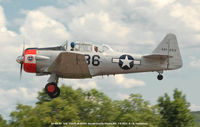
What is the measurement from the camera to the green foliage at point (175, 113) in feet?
113

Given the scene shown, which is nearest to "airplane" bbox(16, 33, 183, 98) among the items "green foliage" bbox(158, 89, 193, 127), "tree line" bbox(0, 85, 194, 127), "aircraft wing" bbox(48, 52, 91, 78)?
"aircraft wing" bbox(48, 52, 91, 78)

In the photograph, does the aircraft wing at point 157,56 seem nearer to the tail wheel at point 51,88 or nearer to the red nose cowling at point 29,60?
the tail wheel at point 51,88

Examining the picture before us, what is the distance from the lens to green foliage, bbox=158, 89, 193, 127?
34.4 m

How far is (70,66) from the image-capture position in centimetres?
1177

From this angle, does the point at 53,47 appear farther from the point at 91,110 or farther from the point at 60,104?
the point at 91,110

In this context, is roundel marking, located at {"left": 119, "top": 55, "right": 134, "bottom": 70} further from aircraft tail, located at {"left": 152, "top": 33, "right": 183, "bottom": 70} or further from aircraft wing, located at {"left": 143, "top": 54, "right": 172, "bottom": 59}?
aircraft tail, located at {"left": 152, "top": 33, "right": 183, "bottom": 70}

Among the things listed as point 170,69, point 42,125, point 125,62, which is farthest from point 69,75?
point 42,125

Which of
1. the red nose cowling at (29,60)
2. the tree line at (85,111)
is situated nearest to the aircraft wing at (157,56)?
the red nose cowling at (29,60)

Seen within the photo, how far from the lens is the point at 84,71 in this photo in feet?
39.8

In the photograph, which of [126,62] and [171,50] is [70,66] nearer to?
[126,62]

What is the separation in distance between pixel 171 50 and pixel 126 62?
2323 mm

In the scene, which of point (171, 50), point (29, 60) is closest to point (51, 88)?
point (29, 60)

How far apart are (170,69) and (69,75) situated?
4717 millimetres

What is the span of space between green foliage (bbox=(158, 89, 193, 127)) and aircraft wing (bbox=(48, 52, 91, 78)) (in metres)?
24.1
